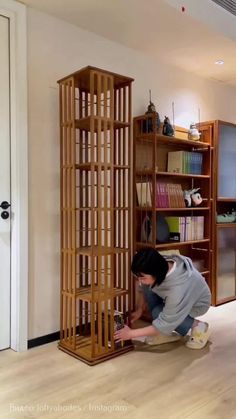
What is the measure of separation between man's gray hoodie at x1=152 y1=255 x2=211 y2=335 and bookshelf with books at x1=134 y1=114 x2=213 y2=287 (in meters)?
0.62

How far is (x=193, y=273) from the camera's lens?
8.79 ft

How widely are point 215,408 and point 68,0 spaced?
265 centimetres

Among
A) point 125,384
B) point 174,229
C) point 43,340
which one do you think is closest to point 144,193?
point 174,229

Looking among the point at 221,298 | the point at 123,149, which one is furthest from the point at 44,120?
the point at 221,298

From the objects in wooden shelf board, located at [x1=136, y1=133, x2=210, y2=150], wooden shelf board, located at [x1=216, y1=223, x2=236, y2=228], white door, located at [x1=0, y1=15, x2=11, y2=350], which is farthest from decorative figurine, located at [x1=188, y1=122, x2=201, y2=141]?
white door, located at [x1=0, y1=15, x2=11, y2=350]

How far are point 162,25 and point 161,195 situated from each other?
1386 millimetres

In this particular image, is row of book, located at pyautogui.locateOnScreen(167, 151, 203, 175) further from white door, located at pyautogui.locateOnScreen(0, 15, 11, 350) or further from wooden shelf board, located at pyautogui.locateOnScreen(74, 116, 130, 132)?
white door, located at pyautogui.locateOnScreen(0, 15, 11, 350)

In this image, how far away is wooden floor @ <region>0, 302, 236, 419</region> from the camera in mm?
1891

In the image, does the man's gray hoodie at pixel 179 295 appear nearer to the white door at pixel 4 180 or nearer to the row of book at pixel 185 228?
the row of book at pixel 185 228

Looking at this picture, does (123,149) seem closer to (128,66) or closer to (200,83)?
(128,66)

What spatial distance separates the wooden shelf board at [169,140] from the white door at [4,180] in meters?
1.24

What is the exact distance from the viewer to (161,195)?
3.33 m

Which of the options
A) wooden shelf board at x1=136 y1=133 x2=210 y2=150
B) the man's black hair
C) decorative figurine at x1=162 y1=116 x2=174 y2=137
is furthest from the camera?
decorative figurine at x1=162 y1=116 x2=174 y2=137

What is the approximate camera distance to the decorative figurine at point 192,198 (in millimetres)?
3625
